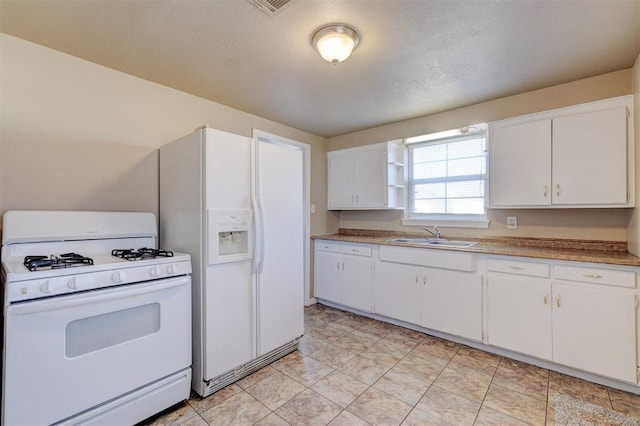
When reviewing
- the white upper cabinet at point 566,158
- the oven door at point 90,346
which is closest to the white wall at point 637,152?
the white upper cabinet at point 566,158

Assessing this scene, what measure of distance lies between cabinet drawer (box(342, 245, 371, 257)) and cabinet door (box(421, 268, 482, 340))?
0.69 m

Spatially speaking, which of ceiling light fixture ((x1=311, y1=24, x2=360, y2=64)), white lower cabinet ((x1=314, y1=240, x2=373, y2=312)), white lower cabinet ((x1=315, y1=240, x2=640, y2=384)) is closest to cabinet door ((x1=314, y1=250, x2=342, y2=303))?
white lower cabinet ((x1=314, y1=240, x2=373, y2=312))

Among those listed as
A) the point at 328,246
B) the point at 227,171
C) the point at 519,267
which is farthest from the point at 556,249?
the point at 227,171

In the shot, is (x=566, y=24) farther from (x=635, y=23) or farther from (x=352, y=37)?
(x=352, y=37)

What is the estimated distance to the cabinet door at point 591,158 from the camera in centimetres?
217

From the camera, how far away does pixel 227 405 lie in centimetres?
→ 187

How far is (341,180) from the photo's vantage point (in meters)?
4.02

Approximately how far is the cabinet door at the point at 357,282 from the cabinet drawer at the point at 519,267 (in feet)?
4.12

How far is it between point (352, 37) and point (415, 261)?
6.88 feet

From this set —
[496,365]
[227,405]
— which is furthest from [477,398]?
[227,405]

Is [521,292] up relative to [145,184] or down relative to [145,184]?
down

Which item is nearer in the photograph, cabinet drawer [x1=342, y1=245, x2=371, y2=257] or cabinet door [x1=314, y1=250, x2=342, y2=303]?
cabinet drawer [x1=342, y1=245, x2=371, y2=257]

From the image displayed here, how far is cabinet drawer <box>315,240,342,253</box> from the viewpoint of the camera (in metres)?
3.64

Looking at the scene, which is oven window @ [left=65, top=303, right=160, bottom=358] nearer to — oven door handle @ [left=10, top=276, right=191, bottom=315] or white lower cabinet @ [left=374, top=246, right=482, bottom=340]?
oven door handle @ [left=10, top=276, right=191, bottom=315]
